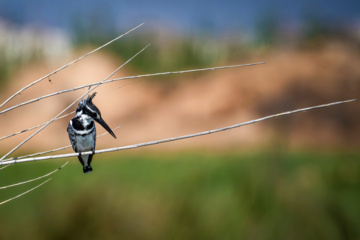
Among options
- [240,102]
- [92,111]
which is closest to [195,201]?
[240,102]

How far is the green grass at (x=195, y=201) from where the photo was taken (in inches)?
131

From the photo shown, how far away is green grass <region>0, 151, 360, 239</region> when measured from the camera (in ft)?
10.9

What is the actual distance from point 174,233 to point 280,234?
90 cm

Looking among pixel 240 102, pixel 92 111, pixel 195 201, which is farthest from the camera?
pixel 240 102

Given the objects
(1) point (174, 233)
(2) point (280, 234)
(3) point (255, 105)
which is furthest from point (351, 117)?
(1) point (174, 233)

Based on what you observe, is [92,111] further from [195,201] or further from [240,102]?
[240,102]

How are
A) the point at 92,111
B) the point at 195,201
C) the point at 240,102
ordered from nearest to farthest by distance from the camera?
the point at 92,111
the point at 195,201
the point at 240,102

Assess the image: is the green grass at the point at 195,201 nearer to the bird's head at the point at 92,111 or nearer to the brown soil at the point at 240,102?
the brown soil at the point at 240,102

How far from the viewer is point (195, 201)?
372 cm

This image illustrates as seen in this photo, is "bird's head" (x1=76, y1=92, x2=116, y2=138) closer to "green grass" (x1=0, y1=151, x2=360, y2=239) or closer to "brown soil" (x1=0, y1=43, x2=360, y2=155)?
"green grass" (x1=0, y1=151, x2=360, y2=239)

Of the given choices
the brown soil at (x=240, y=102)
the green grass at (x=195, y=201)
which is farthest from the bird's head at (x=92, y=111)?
the brown soil at (x=240, y=102)

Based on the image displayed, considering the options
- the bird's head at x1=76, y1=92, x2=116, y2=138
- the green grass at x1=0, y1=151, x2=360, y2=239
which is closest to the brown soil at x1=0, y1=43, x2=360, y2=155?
the green grass at x1=0, y1=151, x2=360, y2=239

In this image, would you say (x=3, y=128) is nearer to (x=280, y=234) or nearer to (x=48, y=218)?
(x=48, y=218)

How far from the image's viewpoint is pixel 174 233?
10.7 feet
